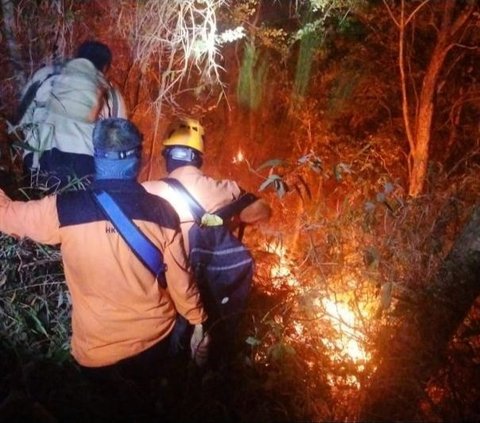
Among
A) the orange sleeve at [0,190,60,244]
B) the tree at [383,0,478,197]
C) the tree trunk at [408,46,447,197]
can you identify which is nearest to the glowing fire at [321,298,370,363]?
the orange sleeve at [0,190,60,244]

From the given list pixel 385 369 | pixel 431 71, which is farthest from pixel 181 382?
pixel 431 71

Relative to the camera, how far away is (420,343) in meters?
3.14

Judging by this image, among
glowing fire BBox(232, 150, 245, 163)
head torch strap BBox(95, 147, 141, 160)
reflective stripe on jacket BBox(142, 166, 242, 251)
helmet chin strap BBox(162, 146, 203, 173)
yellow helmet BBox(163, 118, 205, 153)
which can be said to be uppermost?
head torch strap BBox(95, 147, 141, 160)

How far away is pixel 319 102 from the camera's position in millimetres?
11633

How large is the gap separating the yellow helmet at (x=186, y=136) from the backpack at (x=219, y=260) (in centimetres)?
29

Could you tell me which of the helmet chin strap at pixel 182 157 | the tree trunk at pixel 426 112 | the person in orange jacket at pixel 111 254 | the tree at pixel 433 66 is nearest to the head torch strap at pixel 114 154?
the person in orange jacket at pixel 111 254

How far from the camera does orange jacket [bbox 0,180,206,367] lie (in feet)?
8.64

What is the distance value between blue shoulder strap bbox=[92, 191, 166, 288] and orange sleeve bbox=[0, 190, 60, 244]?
0.24 m

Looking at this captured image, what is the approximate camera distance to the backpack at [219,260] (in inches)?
136

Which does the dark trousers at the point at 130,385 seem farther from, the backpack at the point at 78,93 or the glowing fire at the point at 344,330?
the backpack at the point at 78,93

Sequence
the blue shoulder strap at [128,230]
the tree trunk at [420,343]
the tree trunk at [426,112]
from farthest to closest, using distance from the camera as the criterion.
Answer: the tree trunk at [426,112] → the tree trunk at [420,343] → the blue shoulder strap at [128,230]

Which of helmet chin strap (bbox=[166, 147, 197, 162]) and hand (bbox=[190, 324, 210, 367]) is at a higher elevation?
helmet chin strap (bbox=[166, 147, 197, 162])

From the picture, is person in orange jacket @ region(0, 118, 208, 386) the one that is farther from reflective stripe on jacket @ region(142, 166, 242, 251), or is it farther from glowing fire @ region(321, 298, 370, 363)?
glowing fire @ region(321, 298, 370, 363)

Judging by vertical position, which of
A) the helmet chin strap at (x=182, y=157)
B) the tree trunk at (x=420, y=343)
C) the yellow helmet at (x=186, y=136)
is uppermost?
the yellow helmet at (x=186, y=136)
